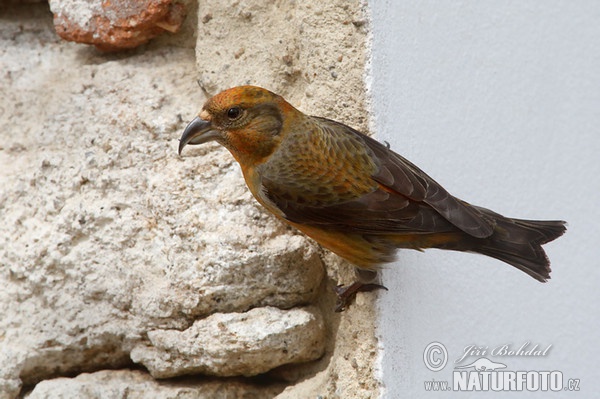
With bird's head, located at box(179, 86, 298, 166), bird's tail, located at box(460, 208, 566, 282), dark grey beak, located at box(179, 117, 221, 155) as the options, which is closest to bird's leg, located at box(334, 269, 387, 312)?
bird's tail, located at box(460, 208, 566, 282)

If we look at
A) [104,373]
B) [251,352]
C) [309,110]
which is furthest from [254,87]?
[104,373]

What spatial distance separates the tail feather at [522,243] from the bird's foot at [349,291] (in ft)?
1.10

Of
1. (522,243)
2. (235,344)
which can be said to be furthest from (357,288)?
(522,243)

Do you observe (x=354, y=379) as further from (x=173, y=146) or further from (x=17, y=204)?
(x=17, y=204)

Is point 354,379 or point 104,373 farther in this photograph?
point 104,373

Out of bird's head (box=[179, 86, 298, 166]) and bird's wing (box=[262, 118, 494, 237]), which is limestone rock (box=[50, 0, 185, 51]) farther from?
bird's wing (box=[262, 118, 494, 237])

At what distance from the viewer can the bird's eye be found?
8.57ft

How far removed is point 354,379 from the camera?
233 centimetres

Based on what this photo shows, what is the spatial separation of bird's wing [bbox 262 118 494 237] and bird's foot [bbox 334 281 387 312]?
184 mm

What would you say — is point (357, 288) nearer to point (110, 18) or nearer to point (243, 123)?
point (243, 123)

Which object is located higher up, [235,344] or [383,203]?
[383,203]

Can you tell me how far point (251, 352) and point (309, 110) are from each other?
836 mm
